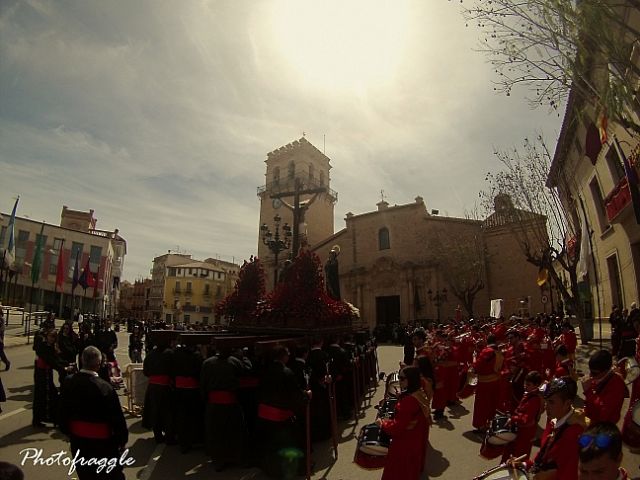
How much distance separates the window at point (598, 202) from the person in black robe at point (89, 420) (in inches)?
774

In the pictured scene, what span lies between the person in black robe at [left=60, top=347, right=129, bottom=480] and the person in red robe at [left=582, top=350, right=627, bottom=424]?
527cm

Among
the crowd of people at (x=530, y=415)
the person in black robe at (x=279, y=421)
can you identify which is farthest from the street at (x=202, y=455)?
the crowd of people at (x=530, y=415)

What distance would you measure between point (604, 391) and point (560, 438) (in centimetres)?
192

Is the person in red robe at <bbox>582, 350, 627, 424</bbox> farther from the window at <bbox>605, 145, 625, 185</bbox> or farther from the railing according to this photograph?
the railing

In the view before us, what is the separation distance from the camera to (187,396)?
641cm

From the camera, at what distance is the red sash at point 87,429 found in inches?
151

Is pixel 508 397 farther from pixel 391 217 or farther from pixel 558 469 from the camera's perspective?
pixel 391 217

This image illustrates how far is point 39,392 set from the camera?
7.39 metres

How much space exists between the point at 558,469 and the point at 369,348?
30.4ft

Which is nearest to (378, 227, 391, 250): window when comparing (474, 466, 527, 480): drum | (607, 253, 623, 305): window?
(607, 253, 623, 305): window

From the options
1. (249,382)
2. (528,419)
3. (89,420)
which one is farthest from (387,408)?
(89,420)

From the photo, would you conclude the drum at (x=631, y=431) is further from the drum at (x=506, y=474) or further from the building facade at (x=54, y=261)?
the building facade at (x=54, y=261)

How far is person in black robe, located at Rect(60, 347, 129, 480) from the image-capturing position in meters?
3.84

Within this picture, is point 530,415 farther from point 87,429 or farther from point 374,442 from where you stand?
point 87,429
